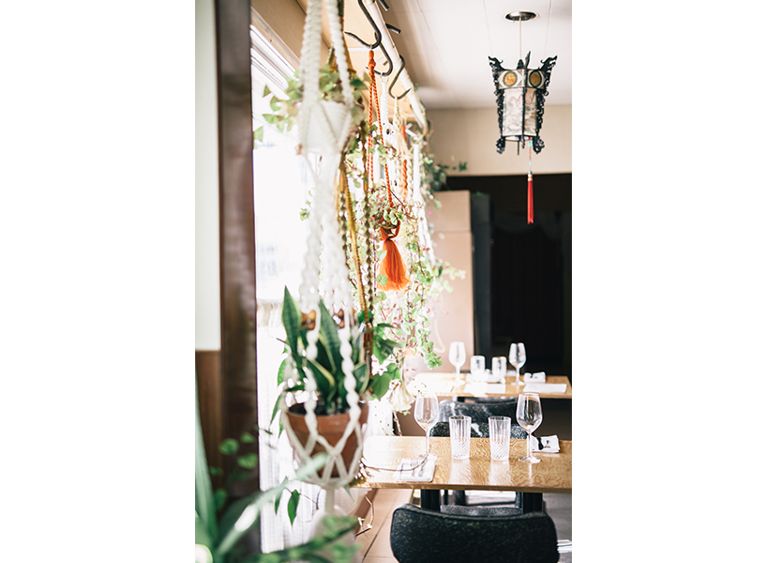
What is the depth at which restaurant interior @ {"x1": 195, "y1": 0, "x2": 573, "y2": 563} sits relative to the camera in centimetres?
130

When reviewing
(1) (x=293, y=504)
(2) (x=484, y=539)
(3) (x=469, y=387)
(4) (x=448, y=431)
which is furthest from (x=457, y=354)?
(1) (x=293, y=504)

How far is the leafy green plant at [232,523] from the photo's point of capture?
50.5 inches

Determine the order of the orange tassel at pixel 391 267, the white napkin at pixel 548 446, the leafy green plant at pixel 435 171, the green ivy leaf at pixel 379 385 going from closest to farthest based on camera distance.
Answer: the green ivy leaf at pixel 379 385, the orange tassel at pixel 391 267, the white napkin at pixel 548 446, the leafy green plant at pixel 435 171

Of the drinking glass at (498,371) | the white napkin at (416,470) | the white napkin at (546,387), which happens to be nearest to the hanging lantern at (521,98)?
the white napkin at (416,470)

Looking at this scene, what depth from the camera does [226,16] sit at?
4.38ft

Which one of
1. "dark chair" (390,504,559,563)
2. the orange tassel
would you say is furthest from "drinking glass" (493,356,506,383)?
"dark chair" (390,504,559,563)

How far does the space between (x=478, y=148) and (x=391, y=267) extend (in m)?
3.36

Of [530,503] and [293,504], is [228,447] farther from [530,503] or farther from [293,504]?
[530,503]

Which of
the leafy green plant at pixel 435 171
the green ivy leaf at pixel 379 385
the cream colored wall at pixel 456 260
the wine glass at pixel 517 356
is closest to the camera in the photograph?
the green ivy leaf at pixel 379 385

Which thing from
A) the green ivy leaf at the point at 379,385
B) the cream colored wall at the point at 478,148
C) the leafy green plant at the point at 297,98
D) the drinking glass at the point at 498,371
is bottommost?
the drinking glass at the point at 498,371

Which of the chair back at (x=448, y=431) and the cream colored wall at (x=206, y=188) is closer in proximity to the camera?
the cream colored wall at (x=206, y=188)

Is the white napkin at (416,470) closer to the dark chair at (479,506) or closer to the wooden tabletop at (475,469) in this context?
the wooden tabletop at (475,469)
